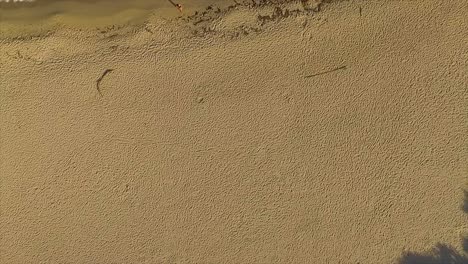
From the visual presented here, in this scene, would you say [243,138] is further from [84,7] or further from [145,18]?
[84,7]

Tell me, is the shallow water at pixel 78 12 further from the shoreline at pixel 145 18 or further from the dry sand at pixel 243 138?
the dry sand at pixel 243 138

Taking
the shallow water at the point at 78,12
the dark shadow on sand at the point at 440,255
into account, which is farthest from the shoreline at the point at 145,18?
the dark shadow on sand at the point at 440,255

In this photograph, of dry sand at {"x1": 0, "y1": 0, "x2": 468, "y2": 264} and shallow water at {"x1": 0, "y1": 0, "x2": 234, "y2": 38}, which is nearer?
dry sand at {"x1": 0, "y1": 0, "x2": 468, "y2": 264}

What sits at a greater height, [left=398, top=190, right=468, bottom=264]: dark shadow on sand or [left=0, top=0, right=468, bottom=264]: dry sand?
[left=0, top=0, right=468, bottom=264]: dry sand

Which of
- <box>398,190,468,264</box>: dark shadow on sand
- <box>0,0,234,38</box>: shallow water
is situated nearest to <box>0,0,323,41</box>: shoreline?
<box>0,0,234,38</box>: shallow water

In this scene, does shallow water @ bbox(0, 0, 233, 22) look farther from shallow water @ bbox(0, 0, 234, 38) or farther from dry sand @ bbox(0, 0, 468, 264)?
dry sand @ bbox(0, 0, 468, 264)

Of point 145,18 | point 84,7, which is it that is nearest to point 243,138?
point 145,18

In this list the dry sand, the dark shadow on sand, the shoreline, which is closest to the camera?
the dark shadow on sand

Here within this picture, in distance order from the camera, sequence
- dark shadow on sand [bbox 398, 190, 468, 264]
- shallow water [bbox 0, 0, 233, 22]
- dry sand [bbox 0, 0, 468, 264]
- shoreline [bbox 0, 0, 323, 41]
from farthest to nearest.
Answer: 1. shallow water [bbox 0, 0, 233, 22]
2. shoreline [bbox 0, 0, 323, 41]
3. dry sand [bbox 0, 0, 468, 264]
4. dark shadow on sand [bbox 398, 190, 468, 264]
